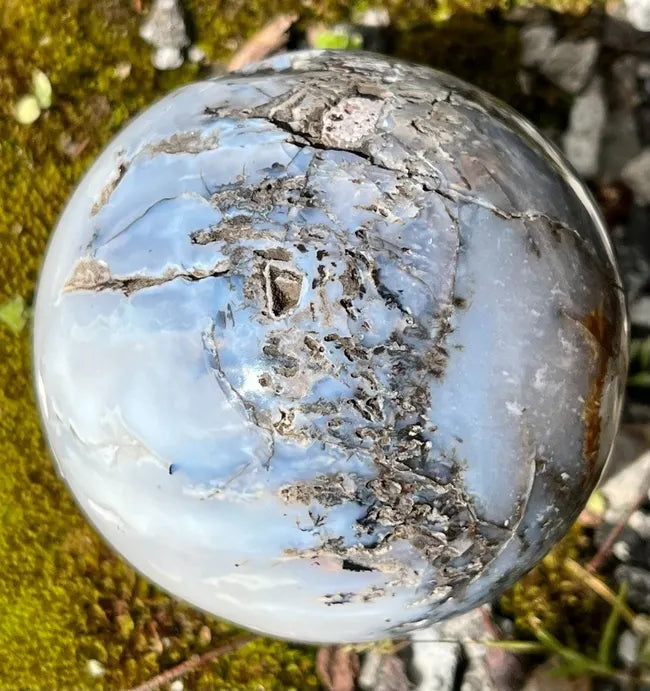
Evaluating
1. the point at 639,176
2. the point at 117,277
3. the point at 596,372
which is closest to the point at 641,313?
the point at 639,176

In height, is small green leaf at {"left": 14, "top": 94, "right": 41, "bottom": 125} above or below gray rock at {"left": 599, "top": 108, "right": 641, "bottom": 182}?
below

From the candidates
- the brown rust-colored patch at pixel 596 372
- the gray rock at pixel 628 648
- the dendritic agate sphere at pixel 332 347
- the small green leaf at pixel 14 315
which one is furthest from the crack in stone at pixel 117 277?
the gray rock at pixel 628 648

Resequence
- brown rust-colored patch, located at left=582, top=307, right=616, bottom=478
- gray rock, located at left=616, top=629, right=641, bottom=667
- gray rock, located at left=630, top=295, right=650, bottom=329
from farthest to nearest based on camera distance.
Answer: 1. gray rock, located at left=630, top=295, right=650, bottom=329
2. gray rock, located at left=616, top=629, right=641, bottom=667
3. brown rust-colored patch, located at left=582, top=307, right=616, bottom=478

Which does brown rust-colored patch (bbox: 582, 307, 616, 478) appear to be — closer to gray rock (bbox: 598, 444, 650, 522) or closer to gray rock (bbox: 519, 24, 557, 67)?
gray rock (bbox: 598, 444, 650, 522)

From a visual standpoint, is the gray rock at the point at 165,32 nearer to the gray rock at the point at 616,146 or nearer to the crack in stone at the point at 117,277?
the crack in stone at the point at 117,277

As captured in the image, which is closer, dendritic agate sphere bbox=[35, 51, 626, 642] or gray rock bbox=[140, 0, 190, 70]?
dendritic agate sphere bbox=[35, 51, 626, 642]

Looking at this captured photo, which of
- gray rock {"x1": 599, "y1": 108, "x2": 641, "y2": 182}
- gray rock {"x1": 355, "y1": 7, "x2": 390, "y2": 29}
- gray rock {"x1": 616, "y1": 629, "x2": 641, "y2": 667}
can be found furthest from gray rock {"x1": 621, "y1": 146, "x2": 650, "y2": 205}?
gray rock {"x1": 616, "y1": 629, "x2": 641, "y2": 667}
